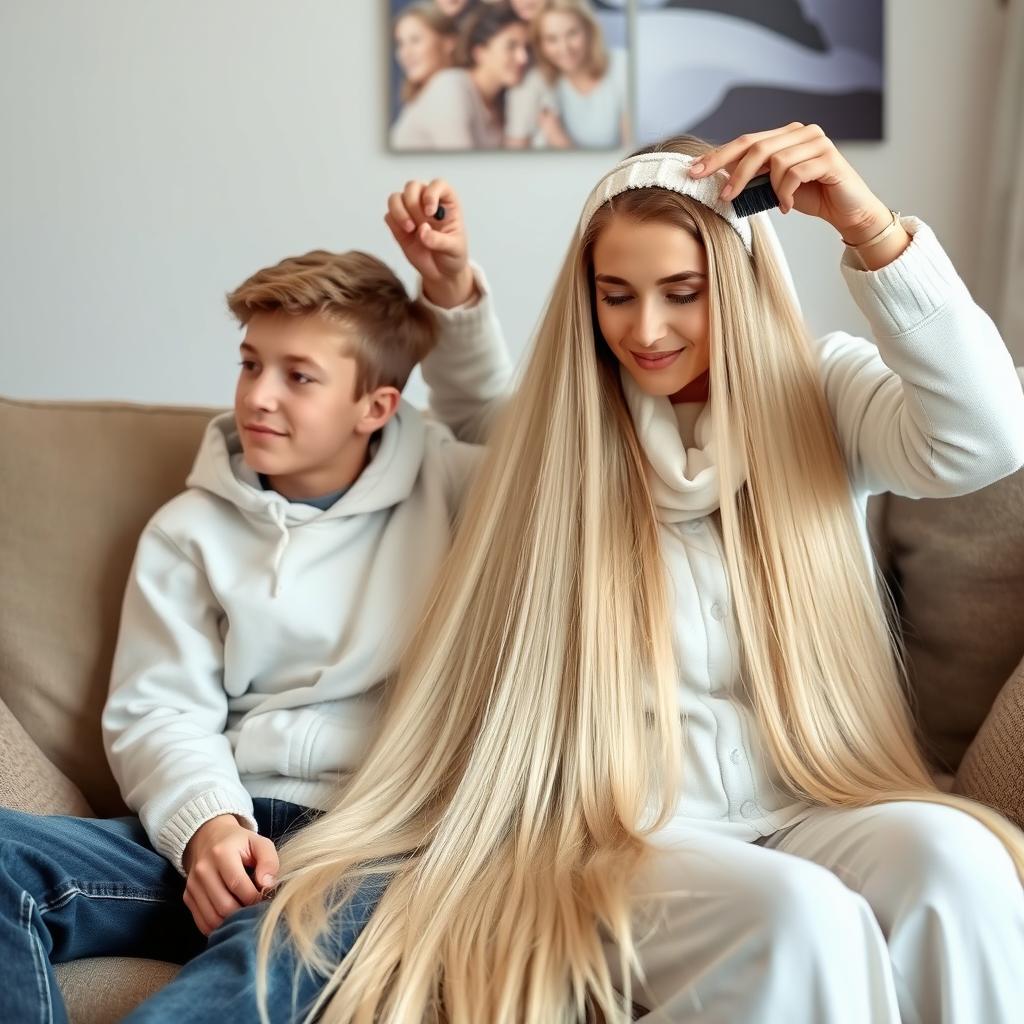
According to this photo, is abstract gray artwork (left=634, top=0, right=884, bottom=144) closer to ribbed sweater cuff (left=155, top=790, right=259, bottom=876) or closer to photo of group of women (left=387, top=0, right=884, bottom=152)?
photo of group of women (left=387, top=0, right=884, bottom=152)

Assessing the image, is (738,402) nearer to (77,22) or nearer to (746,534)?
(746,534)

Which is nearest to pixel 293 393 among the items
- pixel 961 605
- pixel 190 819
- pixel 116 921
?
pixel 190 819

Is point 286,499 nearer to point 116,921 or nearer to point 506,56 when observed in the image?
point 116,921

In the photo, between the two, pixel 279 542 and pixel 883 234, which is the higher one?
pixel 883 234

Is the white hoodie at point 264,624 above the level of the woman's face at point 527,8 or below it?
below

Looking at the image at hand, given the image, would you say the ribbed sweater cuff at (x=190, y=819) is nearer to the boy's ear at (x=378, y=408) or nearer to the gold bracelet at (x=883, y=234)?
the boy's ear at (x=378, y=408)

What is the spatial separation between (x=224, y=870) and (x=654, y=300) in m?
0.69

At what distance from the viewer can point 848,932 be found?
0.93 metres

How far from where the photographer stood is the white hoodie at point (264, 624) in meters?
1.29

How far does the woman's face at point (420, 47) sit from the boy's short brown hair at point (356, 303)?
25.3 inches

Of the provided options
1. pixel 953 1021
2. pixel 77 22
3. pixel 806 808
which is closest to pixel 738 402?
pixel 806 808

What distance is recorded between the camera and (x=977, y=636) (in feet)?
4.41

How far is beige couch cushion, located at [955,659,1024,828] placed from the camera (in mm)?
1135

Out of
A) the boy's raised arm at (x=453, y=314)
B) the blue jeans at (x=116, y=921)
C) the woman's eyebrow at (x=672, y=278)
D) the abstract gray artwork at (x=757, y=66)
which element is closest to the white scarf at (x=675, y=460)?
the woman's eyebrow at (x=672, y=278)
